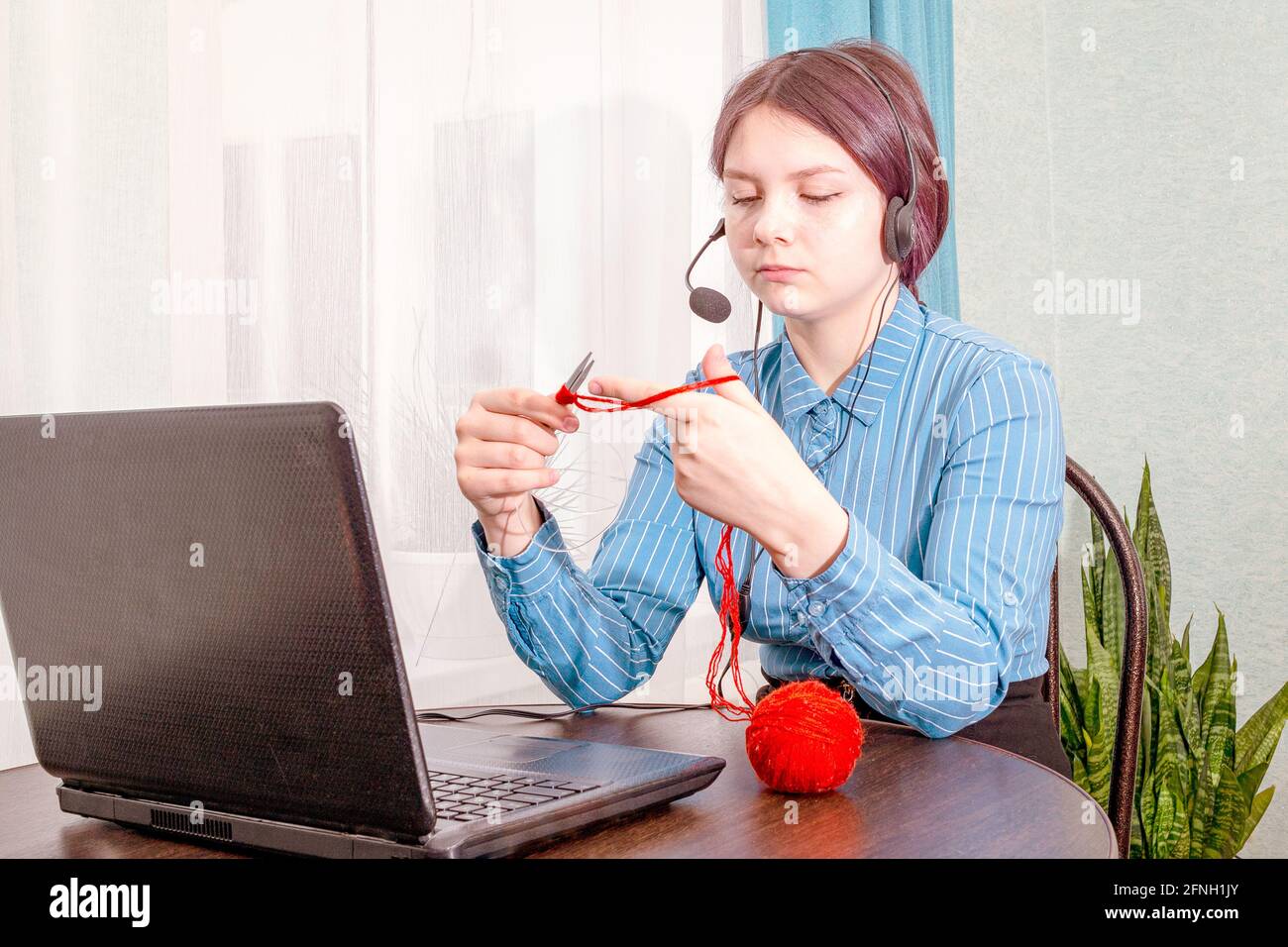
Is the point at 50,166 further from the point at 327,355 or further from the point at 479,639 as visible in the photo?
the point at 479,639

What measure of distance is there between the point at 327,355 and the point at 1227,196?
76.5 inches

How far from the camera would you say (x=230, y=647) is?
2.12 ft

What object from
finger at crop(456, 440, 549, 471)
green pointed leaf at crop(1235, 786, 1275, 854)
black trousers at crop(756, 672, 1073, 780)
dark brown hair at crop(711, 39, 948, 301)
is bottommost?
green pointed leaf at crop(1235, 786, 1275, 854)

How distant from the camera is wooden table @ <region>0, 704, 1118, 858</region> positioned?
2.31ft

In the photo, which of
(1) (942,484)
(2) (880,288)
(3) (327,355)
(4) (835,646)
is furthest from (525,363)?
(4) (835,646)

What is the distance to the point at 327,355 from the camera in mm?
1521

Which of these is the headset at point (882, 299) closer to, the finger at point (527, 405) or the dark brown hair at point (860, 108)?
the dark brown hair at point (860, 108)

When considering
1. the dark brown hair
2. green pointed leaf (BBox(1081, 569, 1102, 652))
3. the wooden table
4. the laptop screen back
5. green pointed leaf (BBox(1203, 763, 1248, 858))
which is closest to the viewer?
the laptop screen back

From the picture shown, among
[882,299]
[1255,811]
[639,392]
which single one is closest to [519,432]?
[639,392]

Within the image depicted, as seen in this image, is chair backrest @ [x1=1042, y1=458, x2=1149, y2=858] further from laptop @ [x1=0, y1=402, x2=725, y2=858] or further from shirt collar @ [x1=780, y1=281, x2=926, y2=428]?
laptop @ [x1=0, y1=402, x2=725, y2=858]

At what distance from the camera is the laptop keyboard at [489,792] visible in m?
0.69

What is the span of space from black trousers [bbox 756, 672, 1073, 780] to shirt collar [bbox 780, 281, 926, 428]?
0.97 ft

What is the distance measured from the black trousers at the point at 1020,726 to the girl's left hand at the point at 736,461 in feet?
0.98

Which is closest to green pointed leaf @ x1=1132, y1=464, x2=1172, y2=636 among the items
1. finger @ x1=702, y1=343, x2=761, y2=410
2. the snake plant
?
the snake plant
